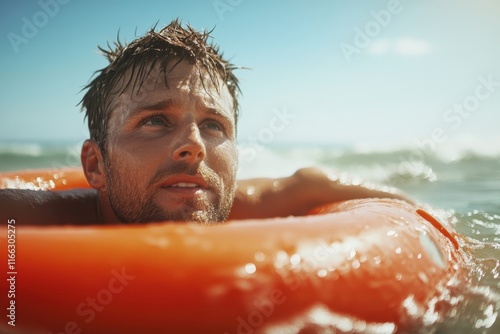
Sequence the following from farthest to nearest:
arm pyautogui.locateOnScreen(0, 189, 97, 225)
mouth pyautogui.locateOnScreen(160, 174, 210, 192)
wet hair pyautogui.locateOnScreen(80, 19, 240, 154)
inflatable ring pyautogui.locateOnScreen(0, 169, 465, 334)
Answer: wet hair pyautogui.locateOnScreen(80, 19, 240, 154)
arm pyautogui.locateOnScreen(0, 189, 97, 225)
mouth pyautogui.locateOnScreen(160, 174, 210, 192)
inflatable ring pyautogui.locateOnScreen(0, 169, 465, 334)

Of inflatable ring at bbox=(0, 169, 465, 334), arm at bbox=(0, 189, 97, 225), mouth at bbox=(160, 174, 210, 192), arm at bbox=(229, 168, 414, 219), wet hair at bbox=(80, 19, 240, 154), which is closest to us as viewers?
inflatable ring at bbox=(0, 169, 465, 334)

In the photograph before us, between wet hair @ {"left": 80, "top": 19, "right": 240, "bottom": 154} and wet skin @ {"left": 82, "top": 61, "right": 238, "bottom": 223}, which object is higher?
wet hair @ {"left": 80, "top": 19, "right": 240, "bottom": 154}

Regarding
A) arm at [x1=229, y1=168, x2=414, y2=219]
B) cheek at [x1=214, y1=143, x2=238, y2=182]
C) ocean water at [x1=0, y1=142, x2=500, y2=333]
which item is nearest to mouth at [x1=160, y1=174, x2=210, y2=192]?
cheek at [x1=214, y1=143, x2=238, y2=182]

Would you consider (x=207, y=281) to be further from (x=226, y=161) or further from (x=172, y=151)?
(x=226, y=161)

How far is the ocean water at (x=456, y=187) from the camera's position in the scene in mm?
2158

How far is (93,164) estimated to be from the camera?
2.62 metres

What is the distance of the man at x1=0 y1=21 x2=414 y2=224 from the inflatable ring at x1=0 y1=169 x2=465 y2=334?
47 centimetres

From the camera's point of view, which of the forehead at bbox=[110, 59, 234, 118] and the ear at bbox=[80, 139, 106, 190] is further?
the ear at bbox=[80, 139, 106, 190]

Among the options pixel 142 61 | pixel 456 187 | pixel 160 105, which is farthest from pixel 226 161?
pixel 456 187

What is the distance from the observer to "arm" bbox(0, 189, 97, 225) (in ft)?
7.37

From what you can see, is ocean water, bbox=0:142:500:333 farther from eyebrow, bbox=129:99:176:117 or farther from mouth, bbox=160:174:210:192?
eyebrow, bbox=129:99:176:117

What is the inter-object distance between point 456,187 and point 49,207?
21.4ft

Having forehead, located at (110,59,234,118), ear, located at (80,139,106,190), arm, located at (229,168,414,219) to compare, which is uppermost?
forehead, located at (110,59,234,118)

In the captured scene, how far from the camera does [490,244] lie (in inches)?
120
